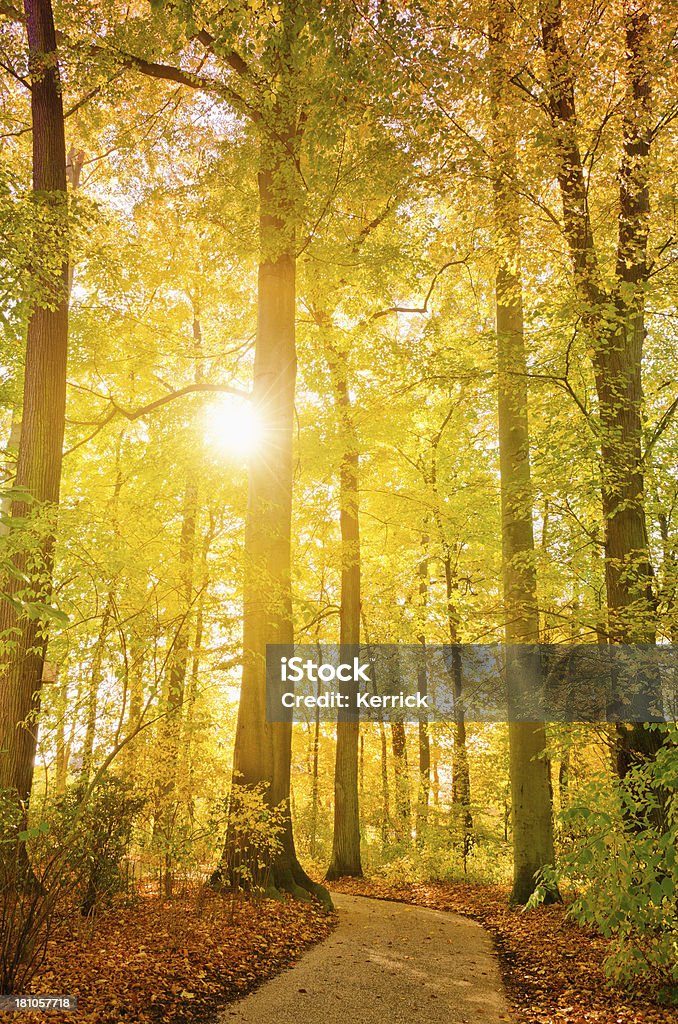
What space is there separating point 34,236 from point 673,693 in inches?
312

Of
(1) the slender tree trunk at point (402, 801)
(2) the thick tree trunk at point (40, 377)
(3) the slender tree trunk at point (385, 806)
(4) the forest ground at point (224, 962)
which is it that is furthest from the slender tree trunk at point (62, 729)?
(3) the slender tree trunk at point (385, 806)

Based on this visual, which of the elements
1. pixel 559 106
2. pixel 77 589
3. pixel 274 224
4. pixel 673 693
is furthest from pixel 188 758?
pixel 559 106

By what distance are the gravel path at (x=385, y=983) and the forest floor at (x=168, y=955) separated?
22cm

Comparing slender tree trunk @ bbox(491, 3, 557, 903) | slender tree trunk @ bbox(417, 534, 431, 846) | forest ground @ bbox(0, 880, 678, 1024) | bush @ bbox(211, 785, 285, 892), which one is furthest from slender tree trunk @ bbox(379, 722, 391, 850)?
forest ground @ bbox(0, 880, 678, 1024)

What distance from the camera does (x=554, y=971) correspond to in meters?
6.00

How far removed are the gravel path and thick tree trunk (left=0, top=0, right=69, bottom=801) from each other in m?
2.97

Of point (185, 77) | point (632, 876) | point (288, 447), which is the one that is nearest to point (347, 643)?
point (288, 447)

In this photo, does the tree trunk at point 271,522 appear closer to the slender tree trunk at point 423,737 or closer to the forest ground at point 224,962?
the forest ground at point 224,962

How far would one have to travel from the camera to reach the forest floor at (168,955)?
14.1 ft

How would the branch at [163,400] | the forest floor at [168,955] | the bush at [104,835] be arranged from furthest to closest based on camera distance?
1. the branch at [163,400]
2. the bush at [104,835]
3. the forest floor at [168,955]

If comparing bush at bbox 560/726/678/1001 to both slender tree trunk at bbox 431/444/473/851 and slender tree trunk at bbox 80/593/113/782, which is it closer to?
slender tree trunk at bbox 80/593/113/782

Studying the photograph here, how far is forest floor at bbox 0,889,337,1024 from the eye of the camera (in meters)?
4.29

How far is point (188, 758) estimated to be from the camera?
6672 millimetres

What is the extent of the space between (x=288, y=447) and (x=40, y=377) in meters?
3.29
